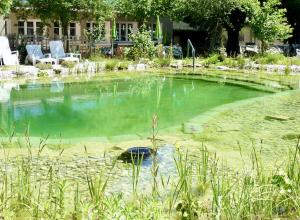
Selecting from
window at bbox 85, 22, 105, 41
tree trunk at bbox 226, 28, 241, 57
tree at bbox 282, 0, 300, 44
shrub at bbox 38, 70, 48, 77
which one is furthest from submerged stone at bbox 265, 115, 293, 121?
tree at bbox 282, 0, 300, 44

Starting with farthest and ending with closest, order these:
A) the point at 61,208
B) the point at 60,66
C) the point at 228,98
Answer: the point at 60,66, the point at 228,98, the point at 61,208

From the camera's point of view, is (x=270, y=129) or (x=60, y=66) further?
(x=60, y=66)

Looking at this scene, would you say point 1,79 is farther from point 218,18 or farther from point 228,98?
point 218,18

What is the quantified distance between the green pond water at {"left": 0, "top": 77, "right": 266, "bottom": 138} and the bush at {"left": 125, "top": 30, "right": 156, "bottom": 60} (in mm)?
5903

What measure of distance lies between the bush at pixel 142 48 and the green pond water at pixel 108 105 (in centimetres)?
590

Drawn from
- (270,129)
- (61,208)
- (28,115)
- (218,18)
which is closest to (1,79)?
(28,115)

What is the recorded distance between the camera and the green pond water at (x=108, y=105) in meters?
8.33

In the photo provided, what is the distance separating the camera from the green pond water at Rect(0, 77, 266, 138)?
8.33 metres

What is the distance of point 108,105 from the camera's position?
10812 mm

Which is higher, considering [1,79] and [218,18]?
[218,18]

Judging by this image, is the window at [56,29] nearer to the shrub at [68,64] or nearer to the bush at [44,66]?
the shrub at [68,64]

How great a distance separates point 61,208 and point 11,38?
20.5 metres

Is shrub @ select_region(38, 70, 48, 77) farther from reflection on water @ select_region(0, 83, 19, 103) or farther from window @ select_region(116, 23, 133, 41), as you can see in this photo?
window @ select_region(116, 23, 133, 41)

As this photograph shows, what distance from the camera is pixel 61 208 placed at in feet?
11.2
